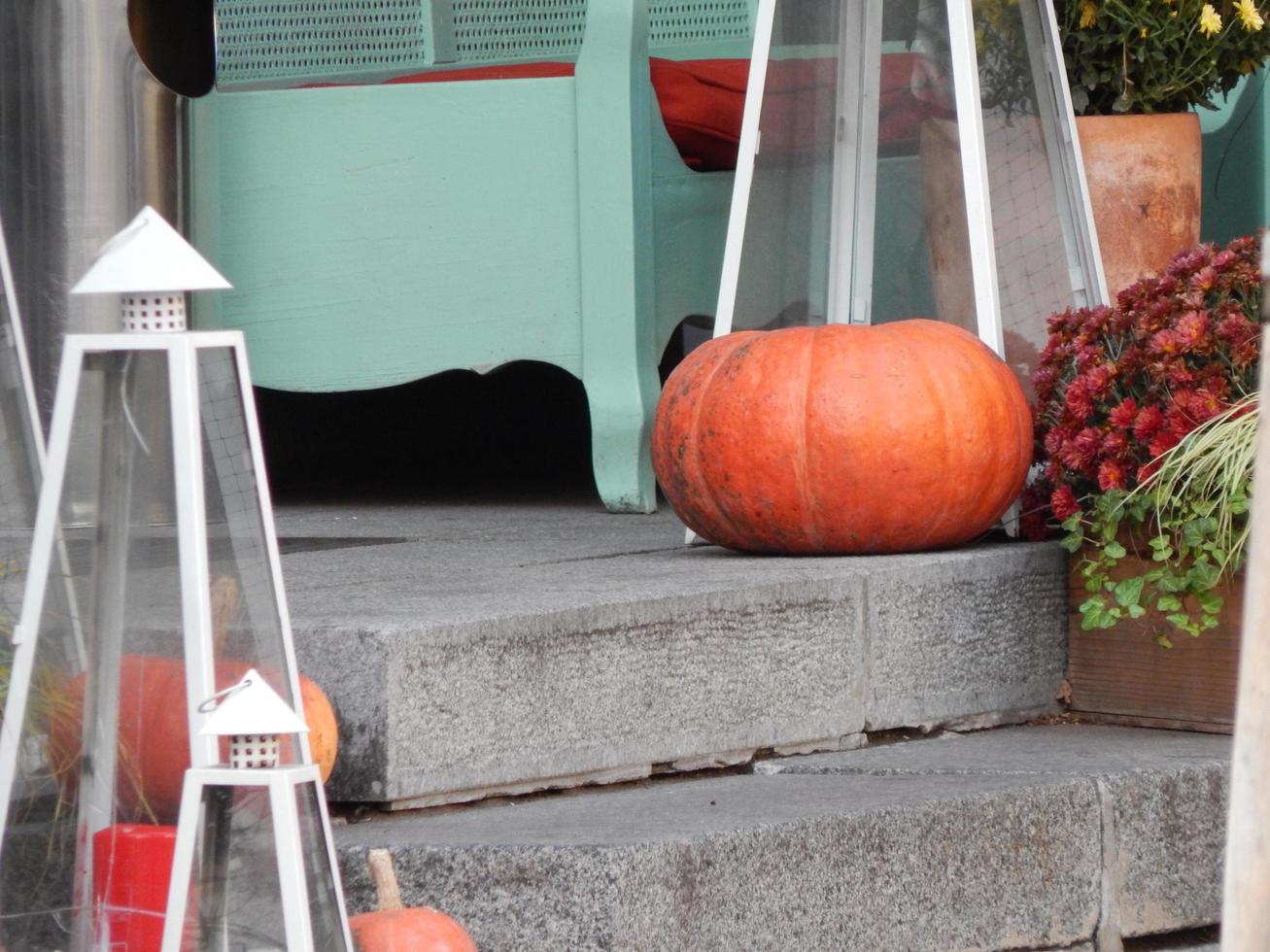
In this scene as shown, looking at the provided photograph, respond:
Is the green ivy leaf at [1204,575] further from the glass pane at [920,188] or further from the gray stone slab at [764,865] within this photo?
the glass pane at [920,188]

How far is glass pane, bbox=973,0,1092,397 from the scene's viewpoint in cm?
299

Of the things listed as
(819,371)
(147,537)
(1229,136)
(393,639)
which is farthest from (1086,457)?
(1229,136)

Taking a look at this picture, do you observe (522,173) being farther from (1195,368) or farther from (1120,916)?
(1120,916)

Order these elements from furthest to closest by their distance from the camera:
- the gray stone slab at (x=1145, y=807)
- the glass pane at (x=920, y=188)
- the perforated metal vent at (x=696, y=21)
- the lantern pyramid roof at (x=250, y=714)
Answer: the perforated metal vent at (x=696, y=21)
the glass pane at (x=920, y=188)
the gray stone slab at (x=1145, y=807)
the lantern pyramid roof at (x=250, y=714)

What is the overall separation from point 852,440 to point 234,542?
123 centimetres

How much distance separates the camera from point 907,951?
1.96m

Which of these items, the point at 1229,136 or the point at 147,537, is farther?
the point at 1229,136

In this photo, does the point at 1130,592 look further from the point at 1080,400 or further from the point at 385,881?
the point at 385,881

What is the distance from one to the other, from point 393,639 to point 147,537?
47 cm

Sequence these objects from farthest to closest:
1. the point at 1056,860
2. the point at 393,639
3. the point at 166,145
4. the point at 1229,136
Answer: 1. the point at 1229,136
2. the point at 166,145
3. the point at 1056,860
4. the point at 393,639

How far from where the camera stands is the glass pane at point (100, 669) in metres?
1.41

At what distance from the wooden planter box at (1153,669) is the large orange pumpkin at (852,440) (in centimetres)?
23

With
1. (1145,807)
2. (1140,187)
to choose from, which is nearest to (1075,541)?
(1145,807)

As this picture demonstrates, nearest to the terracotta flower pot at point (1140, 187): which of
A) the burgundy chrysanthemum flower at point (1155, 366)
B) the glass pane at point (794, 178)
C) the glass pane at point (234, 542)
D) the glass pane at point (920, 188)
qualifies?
the glass pane at point (920, 188)
